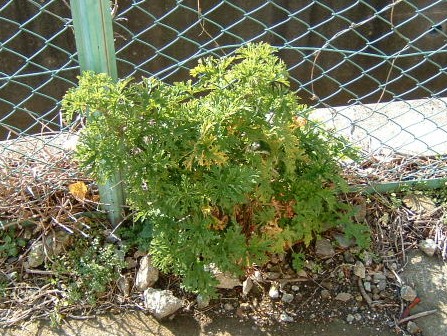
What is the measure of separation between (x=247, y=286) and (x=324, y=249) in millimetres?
327

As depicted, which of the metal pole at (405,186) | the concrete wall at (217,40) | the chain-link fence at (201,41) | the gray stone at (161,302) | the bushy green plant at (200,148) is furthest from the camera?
the concrete wall at (217,40)

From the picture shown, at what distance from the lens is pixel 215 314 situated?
2.36 meters

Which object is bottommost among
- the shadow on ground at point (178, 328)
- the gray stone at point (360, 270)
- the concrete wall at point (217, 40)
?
the concrete wall at point (217, 40)

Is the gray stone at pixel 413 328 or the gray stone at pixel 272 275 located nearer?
the gray stone at pixel 413 328

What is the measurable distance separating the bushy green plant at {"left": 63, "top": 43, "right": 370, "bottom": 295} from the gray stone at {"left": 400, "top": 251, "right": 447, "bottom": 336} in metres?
0.65

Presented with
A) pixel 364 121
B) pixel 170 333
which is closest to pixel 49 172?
pixel 170 333

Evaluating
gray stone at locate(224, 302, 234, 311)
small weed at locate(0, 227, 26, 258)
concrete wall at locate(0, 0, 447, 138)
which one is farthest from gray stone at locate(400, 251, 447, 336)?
concrete wall at locate(0, 0, 447, 138)

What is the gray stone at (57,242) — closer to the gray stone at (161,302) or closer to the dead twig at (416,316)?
the gray stone at (161,302)

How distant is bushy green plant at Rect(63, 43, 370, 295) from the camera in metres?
1.88

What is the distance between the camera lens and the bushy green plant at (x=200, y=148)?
1878mm

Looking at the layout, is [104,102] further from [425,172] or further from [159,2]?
[159,2]

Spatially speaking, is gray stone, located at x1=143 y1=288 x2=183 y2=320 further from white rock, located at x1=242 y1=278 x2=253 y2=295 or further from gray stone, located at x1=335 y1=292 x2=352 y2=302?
gray stone, located at x1=335 y1=292 x2=352 y2=302

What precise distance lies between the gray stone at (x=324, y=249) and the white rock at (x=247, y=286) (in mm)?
281

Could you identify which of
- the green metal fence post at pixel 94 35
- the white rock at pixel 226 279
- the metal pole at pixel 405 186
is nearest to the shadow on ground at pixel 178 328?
the white rock at pixel 226 279
